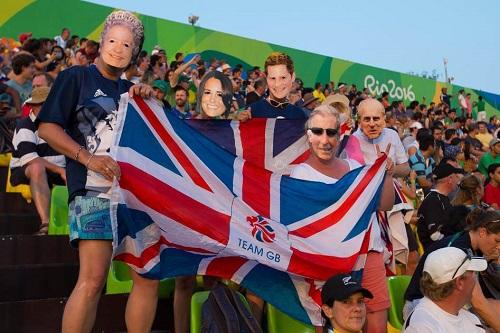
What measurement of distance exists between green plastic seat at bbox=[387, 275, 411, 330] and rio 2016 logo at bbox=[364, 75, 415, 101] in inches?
798

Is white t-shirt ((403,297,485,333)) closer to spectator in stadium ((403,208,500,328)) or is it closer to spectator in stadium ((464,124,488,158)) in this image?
spectator in stadium ((403,208,500,328))

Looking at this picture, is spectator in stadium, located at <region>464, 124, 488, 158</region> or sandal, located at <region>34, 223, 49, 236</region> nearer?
sandal, located at <region>34, 223, 49, 236</region>

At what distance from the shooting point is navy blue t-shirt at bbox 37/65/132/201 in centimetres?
408

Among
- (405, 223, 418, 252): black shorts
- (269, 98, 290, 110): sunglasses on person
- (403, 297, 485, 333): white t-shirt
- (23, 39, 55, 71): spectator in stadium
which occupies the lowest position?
(403, 297, 485, 333): white t-shirt

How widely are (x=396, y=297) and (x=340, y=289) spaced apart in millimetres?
1792

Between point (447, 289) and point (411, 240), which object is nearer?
point (447, 289)

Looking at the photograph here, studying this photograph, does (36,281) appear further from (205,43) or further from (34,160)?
(205,43)

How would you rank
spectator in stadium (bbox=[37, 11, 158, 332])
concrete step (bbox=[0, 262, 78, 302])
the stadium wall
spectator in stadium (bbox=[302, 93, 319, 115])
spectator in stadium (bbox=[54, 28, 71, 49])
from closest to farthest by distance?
spectator in stadium (bbox=[37, 11, 158, 332])
concrete step (bbox=[0, 262, 78, 302])
spectator in stadium (bbox=[302, 93, 319, 115])
spectator in stadium (bbox=[54, 28, 71, 49])
the stadium wall

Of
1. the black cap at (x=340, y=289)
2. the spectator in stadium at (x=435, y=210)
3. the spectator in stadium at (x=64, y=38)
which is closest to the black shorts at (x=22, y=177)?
the spectator in stadium at (x=435, y=210)

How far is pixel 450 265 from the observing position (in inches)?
173

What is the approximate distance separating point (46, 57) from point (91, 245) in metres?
8.53

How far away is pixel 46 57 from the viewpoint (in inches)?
471

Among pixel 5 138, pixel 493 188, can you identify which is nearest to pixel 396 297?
pixel 5 138

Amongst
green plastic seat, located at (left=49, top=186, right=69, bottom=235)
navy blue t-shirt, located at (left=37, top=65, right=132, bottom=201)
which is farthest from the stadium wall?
navy blue t-shirt, located at (left=37, top=65, right=132, bottom=201)
